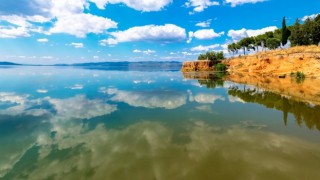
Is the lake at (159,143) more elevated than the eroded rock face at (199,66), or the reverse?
the eroded rock face at (199,66)

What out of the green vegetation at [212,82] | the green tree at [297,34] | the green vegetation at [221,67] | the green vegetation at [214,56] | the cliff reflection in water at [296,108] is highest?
the green tree at [297,34]

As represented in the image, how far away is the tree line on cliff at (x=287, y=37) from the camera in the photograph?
89625 millimetres

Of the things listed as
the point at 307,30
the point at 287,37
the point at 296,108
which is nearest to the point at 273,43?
the point at 287,37

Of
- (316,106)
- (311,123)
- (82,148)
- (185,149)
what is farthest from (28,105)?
(316,106)

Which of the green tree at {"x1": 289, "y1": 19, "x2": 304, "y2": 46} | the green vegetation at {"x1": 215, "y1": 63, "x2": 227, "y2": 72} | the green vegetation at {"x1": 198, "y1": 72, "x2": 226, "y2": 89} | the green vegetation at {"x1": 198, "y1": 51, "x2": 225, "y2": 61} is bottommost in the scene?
the green vegetation at {"x1": 198, "y1": 72, "x2": 226, "y2": 89}

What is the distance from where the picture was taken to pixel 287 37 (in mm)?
108125

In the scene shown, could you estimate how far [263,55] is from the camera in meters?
104

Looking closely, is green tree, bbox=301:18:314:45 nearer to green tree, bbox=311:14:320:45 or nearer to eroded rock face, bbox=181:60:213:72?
green tree, bbox=311:14:320:45

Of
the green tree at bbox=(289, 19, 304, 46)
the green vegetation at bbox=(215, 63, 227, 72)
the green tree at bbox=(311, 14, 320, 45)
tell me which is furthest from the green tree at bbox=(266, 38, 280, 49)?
the green vegetation at bbox=(215, 63, 227, 72)

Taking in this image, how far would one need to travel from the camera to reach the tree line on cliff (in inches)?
3529

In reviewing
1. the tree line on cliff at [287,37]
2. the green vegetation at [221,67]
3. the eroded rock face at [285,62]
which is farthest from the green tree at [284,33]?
the green vegetation at [221,67]

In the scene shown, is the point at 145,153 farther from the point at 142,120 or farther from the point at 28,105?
the point at 28,105

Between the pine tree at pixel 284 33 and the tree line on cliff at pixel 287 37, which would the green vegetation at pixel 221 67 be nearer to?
the tree line on cliff at pixel 287 37

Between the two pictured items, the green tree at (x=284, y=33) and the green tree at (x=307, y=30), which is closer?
the green tree at (x=307, y=30)
